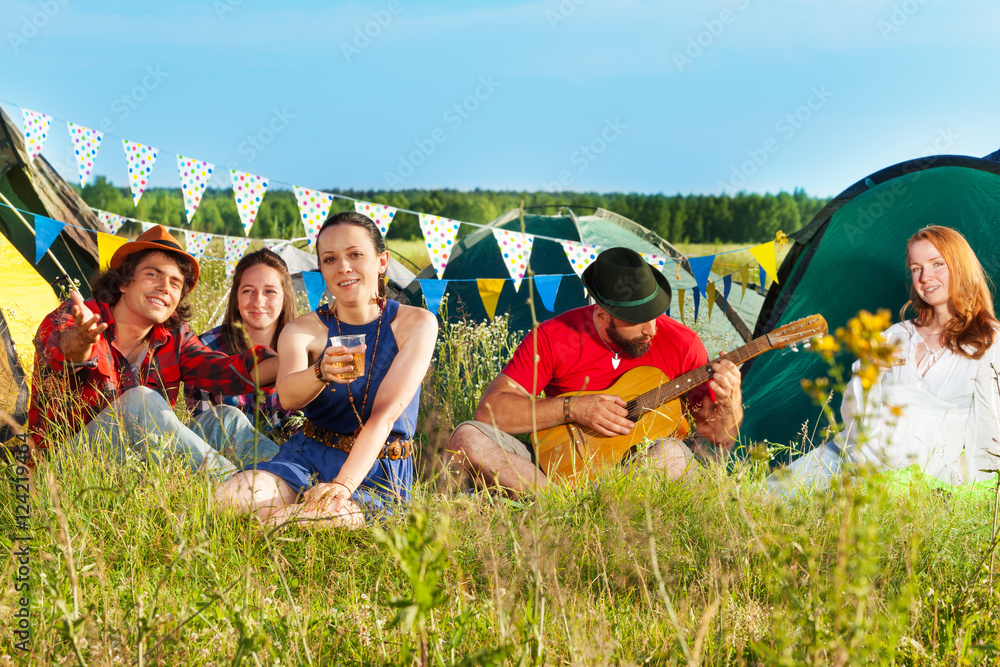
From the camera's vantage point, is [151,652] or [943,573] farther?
[943,573]

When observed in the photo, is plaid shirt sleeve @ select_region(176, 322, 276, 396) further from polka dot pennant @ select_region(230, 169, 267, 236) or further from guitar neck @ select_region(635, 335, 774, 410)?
polka dot pennant @ select_region(230, 169, 267, 236)

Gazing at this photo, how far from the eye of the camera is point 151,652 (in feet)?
5.77

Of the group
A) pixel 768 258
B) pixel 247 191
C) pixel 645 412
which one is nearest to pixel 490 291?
pixel 247 191

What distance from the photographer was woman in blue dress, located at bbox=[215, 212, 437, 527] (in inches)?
120

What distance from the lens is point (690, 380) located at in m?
3.51

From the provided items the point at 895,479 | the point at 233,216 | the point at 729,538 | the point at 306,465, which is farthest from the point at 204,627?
the point at 233,216

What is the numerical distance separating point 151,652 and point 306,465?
1.47 metres

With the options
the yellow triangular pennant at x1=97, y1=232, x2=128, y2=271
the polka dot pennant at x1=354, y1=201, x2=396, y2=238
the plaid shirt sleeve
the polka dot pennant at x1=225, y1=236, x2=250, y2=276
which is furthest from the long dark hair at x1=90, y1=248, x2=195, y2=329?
the polka dot pennant at x1=225, y1=236, x2=250, y2=276

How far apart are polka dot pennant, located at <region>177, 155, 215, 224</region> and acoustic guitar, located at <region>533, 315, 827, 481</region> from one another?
3661 mm

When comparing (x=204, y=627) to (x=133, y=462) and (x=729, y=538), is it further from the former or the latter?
(x=729, y=538)

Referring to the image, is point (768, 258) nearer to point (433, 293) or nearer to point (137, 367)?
point (433, 293)

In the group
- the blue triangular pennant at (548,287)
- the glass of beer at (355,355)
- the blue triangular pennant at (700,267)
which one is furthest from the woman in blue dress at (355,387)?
the blue triangular pennant at (700,267)

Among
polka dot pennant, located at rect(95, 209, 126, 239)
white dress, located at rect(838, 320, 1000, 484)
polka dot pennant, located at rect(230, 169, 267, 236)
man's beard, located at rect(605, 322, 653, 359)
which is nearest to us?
white dress, located at rect(838, 320, 1000, 484)

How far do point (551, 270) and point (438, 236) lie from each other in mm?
1424
